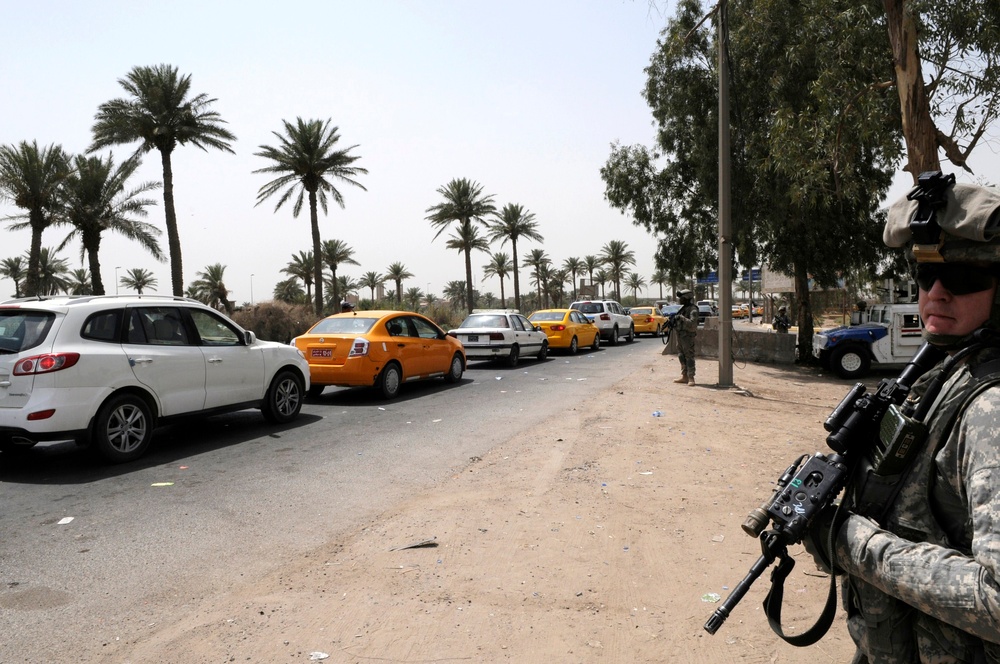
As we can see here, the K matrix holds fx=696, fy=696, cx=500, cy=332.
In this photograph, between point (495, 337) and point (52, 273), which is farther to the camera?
point (52, 273)

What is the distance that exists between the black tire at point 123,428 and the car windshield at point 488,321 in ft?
37.9

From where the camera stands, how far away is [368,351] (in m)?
11.4

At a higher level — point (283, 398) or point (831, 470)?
point (831, 470)

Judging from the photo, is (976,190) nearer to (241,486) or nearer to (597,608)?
(597,608)

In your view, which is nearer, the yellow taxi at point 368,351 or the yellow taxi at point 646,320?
the yellow taxi at point 368,351

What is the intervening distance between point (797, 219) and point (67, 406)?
16143 mm

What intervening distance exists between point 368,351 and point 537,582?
792cm

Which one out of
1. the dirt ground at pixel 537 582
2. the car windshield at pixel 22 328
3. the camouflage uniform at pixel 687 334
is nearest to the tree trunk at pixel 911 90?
the camouflage uniform at pixel 687 334

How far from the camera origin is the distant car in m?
18.0

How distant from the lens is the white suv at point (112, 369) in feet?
21.4

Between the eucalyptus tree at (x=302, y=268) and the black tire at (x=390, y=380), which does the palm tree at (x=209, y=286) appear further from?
the black tire at (x=390, y=380)

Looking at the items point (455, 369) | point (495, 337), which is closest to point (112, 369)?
point (455, 369)

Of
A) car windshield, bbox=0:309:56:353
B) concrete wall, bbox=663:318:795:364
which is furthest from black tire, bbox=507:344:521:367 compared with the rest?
car windshield, bbox=0:309:56:353

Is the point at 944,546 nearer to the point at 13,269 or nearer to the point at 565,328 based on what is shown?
the point at 565,328
